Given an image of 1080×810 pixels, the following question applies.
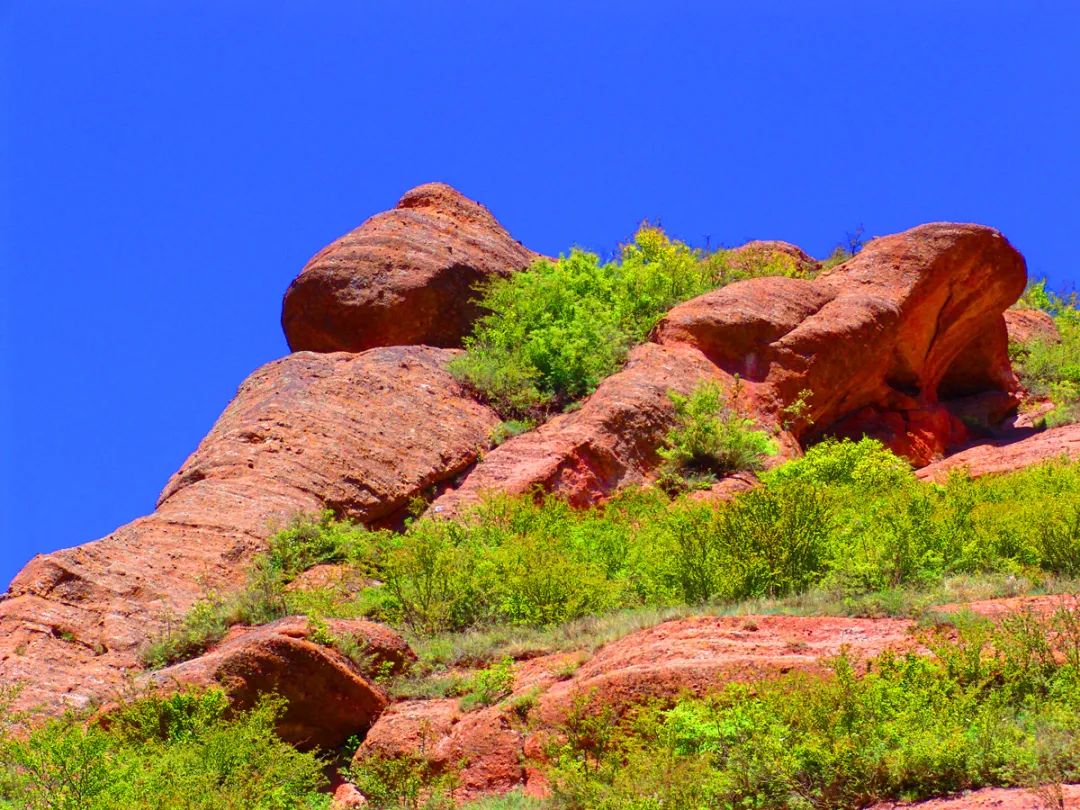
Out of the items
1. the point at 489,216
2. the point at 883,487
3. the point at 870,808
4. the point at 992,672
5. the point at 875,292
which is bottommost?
the point at 870,808

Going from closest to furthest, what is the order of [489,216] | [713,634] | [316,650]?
[713,634]
[316,650]
[489,216]

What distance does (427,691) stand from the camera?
1377 cm

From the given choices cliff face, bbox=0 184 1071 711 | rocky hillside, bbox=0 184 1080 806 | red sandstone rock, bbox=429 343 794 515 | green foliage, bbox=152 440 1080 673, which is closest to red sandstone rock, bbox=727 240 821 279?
rocky hillside, bbox=0 184 1080 806

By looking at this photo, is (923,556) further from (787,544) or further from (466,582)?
(466,582)

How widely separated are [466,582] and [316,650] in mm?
2958

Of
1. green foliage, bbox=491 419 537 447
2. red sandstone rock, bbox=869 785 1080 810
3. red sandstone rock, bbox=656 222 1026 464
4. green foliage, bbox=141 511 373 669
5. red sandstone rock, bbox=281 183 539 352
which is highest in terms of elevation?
red sandstone rock, bbox=281 183 539 352

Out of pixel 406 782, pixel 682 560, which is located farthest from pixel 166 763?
pixel 682 560

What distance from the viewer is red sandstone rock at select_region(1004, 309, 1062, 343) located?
30.7 m

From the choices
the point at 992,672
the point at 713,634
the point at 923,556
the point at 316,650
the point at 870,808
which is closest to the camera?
the point at 870,808

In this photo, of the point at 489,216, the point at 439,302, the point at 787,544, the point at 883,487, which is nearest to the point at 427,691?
the point at 787,544

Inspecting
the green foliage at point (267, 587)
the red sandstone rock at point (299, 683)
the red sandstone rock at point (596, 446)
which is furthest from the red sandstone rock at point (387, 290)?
the red sandstone rock at point (299, 683)

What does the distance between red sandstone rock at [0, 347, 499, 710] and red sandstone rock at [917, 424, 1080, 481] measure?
681cm

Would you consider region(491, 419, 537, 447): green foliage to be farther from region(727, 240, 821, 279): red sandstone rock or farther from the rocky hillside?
region(727, 240, 821, 279): red sandstone rock

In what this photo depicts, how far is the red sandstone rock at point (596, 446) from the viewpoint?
20109mm
